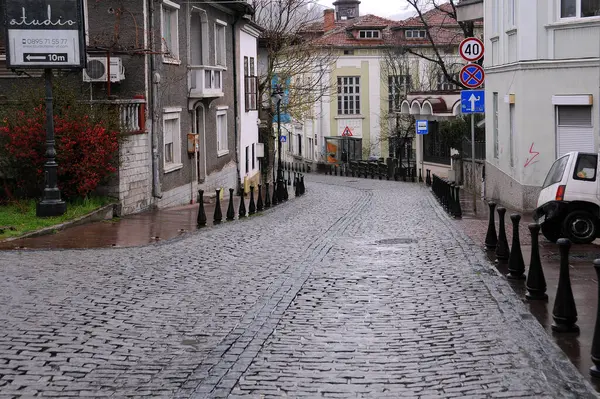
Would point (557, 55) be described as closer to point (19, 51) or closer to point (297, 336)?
point (19, 51)

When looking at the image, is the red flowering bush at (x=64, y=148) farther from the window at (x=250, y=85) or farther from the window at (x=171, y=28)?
the window at (x=250, y=85)

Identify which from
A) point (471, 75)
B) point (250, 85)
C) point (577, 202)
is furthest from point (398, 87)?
point (577, 202)

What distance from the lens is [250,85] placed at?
129ft

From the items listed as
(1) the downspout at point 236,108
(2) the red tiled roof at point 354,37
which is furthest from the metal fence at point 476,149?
(2) the red tiled roof at point 354,37

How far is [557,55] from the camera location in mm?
20297

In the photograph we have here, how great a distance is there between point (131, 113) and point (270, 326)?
43.5 ft

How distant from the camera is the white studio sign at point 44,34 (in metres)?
17.2

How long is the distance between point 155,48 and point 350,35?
49197mm

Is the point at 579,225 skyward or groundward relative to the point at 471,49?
groundward

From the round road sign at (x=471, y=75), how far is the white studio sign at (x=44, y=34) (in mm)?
8694

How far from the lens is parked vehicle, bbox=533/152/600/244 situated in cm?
1466

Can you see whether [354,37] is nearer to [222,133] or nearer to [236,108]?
[236,108]

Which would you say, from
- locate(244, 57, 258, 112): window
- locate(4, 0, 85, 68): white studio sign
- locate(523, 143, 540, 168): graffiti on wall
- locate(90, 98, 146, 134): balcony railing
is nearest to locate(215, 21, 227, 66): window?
locate(244, 57, 258, 112): window

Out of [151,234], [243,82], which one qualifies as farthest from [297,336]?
[243,82]
